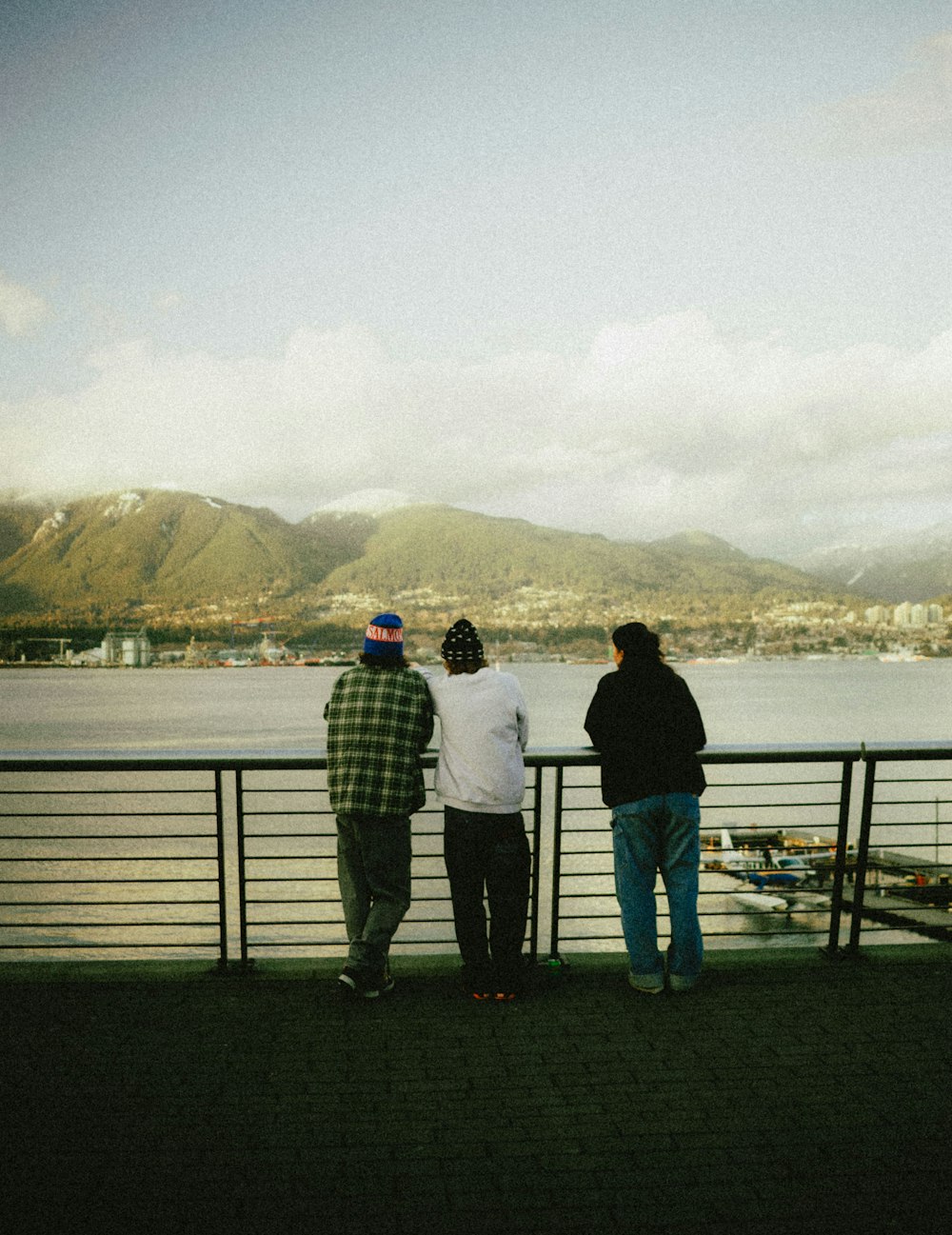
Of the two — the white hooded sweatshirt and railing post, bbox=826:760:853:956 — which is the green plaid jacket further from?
railing post, bbox=826:760:853:956

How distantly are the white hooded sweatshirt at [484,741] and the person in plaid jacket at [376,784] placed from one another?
0.43 feet

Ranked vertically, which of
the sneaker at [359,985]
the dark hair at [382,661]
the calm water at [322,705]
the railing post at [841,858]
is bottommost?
the calm water at [322,705]

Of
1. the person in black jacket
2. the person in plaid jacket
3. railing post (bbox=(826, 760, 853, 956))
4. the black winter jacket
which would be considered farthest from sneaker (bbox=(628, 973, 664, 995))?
the person in plaid jacket

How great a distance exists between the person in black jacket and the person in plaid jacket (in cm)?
85

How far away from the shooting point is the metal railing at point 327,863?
162 inches

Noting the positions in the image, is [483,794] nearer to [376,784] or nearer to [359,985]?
[376,784]

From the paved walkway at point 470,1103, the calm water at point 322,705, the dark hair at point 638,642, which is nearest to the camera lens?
the paved walkway at point 470,1103

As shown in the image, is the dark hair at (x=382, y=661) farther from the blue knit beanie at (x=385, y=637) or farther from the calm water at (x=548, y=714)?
the calm water at (x=548, y=714)

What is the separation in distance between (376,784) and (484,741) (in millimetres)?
512

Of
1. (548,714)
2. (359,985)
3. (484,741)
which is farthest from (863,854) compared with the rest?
(548,714)

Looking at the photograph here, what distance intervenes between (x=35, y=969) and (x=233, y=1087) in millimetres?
1663

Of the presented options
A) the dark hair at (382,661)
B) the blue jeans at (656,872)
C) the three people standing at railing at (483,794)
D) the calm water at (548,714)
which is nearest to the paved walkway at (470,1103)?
the blue jeans at (656,872)

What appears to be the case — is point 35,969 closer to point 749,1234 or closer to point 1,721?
point 749,1234

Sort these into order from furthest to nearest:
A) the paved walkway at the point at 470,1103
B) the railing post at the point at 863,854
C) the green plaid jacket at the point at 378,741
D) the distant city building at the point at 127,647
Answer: the distant city building at the point at 127,647 → the railing post at the point at 863,854 → the green plaid jacket at the point at 378,741 → the paved walkway at the point at 470,1103
